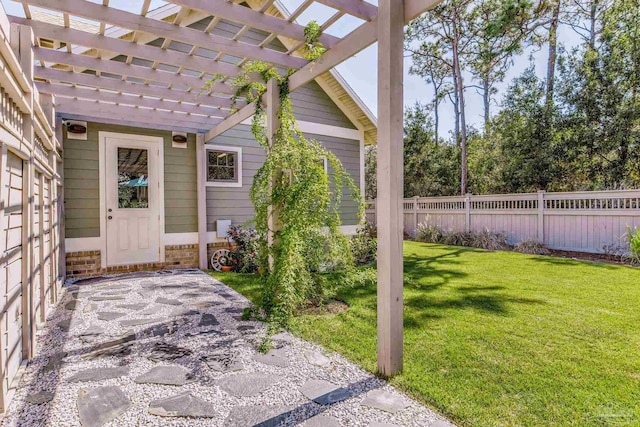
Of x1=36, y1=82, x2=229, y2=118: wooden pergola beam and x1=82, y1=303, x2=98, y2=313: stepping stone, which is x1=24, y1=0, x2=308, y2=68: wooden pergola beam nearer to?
x1=36, y1=82, x2=229, y2=118: wooden pergola beam

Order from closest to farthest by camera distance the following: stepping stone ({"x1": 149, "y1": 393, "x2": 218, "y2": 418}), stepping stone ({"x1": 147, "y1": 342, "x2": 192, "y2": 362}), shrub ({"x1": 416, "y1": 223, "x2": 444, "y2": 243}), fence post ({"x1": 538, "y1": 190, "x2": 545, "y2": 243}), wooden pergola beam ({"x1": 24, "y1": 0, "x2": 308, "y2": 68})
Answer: stepping stone ({"x1": 149, "y1": 393, "x2": 218, "y2": 418}) < wooden pergola beam ({"x1": 24, "y1": 0, "x2": 308, "y2": 68}) < stepping stone ({"x1": 147, "y1": 342, "x2": 192, "y2": 362}) < fence post ({"x1": 538, "y1": 190, "x2": 545, "y2": 243}) < shrub ({"x1": 416, "y1": 223, "x2": 444, "y2": 243})

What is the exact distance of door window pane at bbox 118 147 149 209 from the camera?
594 centimetres

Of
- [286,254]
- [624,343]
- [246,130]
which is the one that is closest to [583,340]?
[624,343]

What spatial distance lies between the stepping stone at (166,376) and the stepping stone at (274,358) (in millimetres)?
521

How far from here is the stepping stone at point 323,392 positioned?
2.08m

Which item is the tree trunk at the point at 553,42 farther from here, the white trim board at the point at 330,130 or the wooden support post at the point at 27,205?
the wooden support post at the point at 27,205

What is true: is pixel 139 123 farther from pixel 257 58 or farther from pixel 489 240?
pixel 489 240

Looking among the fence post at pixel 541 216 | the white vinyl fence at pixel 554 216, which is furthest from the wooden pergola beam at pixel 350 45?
the fence post at pixel 541 216

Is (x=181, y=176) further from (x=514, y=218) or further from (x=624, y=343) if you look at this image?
(x=514, y=218)

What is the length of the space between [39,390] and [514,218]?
980 centimetres

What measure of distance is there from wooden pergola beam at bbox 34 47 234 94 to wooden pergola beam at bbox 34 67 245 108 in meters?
0.39

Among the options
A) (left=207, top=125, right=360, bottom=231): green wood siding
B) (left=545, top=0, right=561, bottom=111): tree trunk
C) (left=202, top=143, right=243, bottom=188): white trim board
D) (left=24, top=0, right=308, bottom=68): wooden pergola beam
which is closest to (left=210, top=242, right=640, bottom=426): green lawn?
(left=207, top=125, right=360, bottom=231): green wood siding

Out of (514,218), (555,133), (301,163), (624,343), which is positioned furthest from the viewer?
(555,133)

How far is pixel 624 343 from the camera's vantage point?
2.87 m
